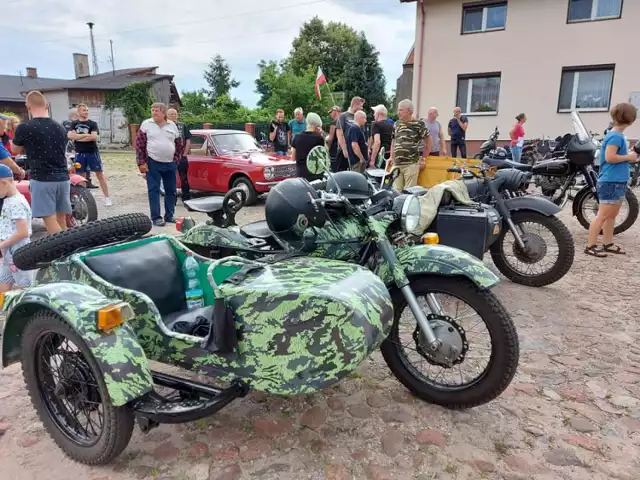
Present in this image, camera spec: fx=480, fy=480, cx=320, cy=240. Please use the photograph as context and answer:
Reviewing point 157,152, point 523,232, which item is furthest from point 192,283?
point 157,152

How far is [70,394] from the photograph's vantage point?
2469 mm

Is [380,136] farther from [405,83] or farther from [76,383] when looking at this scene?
[405,83]

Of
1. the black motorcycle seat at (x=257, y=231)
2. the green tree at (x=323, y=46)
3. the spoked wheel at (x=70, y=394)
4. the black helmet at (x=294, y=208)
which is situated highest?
the green tree at (x=323, y=46)

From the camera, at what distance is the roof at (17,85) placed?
1687 inches

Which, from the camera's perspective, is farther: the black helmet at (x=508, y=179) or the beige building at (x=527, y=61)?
the beige building at (x=527, y=61)

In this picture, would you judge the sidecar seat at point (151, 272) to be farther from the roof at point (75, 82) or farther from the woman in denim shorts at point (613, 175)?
the roof at point (75, 82)

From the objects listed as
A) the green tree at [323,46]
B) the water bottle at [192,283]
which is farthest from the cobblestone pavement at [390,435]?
the green tree at [323,46]

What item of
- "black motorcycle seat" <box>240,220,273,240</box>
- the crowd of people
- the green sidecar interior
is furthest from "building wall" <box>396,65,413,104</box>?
the green sidecar interior

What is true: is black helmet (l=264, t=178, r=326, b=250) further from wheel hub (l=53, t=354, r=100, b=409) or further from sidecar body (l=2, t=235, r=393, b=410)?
wheel hub (l=53, t=354, r=100, b=409)

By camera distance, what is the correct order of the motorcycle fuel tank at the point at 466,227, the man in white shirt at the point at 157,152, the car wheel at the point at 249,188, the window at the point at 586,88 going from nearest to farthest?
the motorcycle fuel tank at the point at 466,227
the man in white shirt at the point at 157,152
the car wheel at the point at 249,188
the window at the point at 586,88

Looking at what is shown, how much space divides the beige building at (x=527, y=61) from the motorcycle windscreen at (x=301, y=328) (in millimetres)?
17098

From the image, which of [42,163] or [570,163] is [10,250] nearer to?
[42,163]

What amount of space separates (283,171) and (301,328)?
7.71 meters

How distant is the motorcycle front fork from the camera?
2570 millimetres
